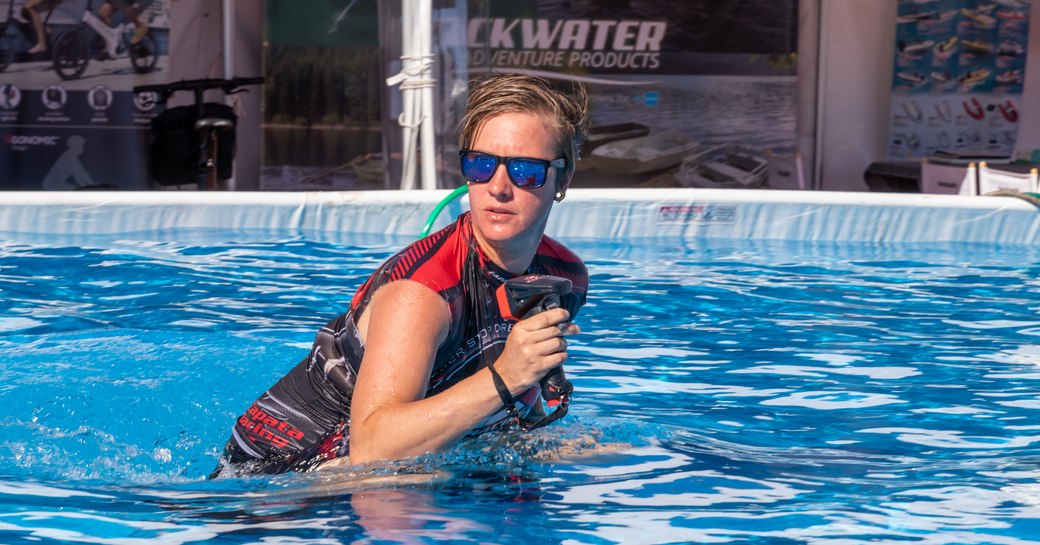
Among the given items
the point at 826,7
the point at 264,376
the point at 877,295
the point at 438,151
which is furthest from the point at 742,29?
the point at 264,376

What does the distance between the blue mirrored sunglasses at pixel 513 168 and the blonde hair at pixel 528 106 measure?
0.05 m

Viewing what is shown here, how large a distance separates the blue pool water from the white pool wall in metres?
0.20

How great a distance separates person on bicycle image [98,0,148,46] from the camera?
11344 mm

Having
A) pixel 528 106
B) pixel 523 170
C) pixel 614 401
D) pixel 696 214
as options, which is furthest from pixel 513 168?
pixel 696 214

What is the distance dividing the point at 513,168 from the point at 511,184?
34mm

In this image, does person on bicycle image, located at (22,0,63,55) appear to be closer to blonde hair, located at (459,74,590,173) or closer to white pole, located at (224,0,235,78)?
white pole, located at (224,0,235,78)

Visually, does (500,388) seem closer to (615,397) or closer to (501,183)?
(501,183)

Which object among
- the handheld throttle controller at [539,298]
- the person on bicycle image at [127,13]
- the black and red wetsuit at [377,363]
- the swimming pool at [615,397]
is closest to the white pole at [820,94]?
the swimming pool at [615,397]

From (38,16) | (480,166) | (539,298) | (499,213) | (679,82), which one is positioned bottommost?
(539,298)

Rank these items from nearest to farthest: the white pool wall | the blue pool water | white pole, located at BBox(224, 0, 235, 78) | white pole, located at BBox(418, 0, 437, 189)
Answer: the blue pool water
the white pool wall
white pole, located at BBox(418, 0, 437, 189)
white pole, located at BBox(224, 0, 235, 78)

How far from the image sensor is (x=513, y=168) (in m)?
2.61

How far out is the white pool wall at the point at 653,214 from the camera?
802 centimetres

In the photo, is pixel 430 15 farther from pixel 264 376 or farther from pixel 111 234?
pixel 264 376

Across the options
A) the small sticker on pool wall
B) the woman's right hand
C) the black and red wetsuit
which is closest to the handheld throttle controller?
the woman's right hand
